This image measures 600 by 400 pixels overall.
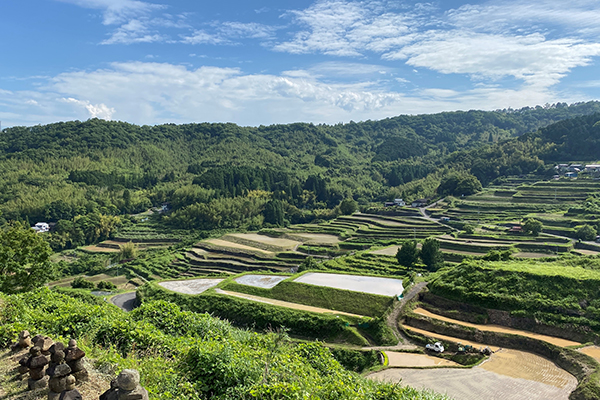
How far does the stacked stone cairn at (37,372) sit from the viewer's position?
21.1 feet

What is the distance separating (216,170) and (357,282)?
69.8 m

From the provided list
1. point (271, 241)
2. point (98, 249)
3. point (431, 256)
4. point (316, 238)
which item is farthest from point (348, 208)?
point (98, 249)

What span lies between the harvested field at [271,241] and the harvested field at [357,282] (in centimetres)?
1657

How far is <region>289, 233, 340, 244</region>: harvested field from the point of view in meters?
50.6

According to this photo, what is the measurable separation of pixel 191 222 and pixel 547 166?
67.4 m

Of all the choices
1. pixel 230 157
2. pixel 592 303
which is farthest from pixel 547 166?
pixel 230 157

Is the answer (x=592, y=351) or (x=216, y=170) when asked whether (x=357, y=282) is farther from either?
(x=216, y=170)

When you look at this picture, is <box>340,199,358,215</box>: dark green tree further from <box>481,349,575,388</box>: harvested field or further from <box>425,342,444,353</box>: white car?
<box>481,349,575,388</box>: harvested field

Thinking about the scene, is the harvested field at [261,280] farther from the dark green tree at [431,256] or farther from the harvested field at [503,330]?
the dark green tree at [431,256]

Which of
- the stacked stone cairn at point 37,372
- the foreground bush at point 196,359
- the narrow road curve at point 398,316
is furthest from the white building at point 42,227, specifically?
the stacked stone cairn at point 37,372

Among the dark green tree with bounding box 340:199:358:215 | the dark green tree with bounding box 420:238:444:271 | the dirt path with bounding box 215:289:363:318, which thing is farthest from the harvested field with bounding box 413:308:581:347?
the dark green tree with bounding box 340:199:358:215

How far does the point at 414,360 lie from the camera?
1909 centimetres

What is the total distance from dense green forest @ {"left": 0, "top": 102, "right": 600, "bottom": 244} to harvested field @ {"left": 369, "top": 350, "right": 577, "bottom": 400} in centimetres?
5402

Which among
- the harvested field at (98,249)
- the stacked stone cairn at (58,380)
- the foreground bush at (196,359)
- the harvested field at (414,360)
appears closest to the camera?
the stacked stone cairn at (58,380)
